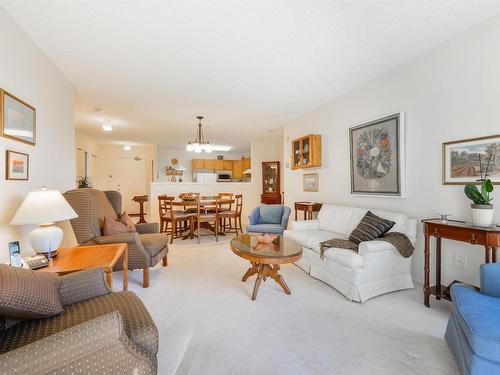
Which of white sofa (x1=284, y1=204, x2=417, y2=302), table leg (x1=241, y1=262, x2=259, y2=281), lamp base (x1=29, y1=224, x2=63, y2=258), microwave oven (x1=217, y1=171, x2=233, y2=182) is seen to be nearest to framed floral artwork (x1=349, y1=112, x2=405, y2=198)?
white sofa (x1=284, y1=204, x2=417, y2=302)

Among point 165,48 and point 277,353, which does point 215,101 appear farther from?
point 277,353

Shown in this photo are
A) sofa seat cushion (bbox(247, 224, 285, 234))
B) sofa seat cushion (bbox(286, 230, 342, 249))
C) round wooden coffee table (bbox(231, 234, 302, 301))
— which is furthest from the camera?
sofa seat cushion (bbox(247, 224, 285, 234))

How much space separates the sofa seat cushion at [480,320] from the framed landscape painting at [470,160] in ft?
3.88

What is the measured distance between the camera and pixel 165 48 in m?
2.44

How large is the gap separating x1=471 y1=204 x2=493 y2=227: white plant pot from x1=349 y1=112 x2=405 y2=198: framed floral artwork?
89 centimetres

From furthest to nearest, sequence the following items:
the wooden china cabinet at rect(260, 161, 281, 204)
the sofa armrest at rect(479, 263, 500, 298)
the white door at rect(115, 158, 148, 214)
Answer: the white door at rect(115, 158, 148, 214) → the wooden china cabinet at rect(260, 161, 281, 204) → the sofa armrest at rect(479, 263, 500, 298)

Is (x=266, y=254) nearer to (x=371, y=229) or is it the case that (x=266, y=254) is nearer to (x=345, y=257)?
(x=345, y=257)

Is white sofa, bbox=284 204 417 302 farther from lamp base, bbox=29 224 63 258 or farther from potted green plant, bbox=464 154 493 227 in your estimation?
lamp base, bbox=29 224 63 258

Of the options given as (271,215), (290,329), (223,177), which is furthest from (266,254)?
(223,177)

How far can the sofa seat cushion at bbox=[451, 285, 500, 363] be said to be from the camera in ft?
4.03

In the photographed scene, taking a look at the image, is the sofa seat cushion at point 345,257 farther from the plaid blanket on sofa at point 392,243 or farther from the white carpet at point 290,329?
the white carpet at point 290,329

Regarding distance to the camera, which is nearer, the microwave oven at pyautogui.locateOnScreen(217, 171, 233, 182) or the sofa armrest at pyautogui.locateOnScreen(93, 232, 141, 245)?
the sofa armrest at pyautogui.locateOnScreen(93, 232, 141, 245)

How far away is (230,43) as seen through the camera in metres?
2.36

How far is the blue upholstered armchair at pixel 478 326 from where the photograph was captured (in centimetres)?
124
